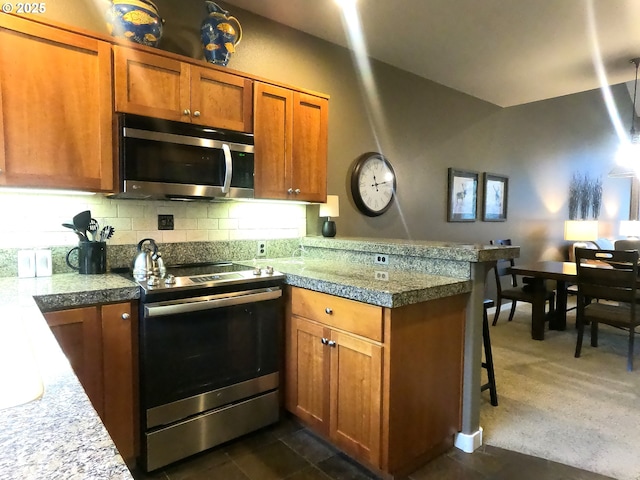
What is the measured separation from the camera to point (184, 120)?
87.0 inches

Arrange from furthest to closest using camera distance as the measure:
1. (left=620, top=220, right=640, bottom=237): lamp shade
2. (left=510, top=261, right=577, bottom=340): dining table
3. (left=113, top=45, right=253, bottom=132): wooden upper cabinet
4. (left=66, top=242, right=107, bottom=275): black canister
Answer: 1. (left=620, top=220, right=640, bottom=237): lamp shade
2. (left=510, top=261, right=577, bottom=340): dining table
3. (left=66, top=242, right=107, bottom=275): black canister
4. (left=113, top=45, right=253, bottom=132): wooden upper cabinet

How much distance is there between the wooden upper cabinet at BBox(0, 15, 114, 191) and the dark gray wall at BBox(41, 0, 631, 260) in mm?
450

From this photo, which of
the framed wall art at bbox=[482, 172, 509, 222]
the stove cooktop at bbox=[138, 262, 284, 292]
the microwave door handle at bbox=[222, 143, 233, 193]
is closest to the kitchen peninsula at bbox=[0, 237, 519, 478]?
the stove cooktop at bbox=[138, 262, 284, 292]

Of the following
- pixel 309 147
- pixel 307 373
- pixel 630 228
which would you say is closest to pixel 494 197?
pixel 309 147

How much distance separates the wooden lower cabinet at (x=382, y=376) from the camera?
1.80m

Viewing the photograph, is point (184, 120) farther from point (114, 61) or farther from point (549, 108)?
point (549, 108)

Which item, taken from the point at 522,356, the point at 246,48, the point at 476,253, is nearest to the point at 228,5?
the point at 246,48

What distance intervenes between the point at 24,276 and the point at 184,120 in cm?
116

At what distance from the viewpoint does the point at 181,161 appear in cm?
221

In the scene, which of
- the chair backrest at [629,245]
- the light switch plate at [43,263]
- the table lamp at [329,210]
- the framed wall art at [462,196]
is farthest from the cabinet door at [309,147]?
the chair backrest at [629,245]

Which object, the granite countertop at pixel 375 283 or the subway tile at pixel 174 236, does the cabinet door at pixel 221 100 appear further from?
the granite countertop at pixel 375 283

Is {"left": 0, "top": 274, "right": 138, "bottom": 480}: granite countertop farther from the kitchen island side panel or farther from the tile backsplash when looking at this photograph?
the kitchen island side panel

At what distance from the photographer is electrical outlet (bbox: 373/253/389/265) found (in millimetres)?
2453

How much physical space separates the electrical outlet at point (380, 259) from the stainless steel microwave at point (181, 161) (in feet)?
2.86
